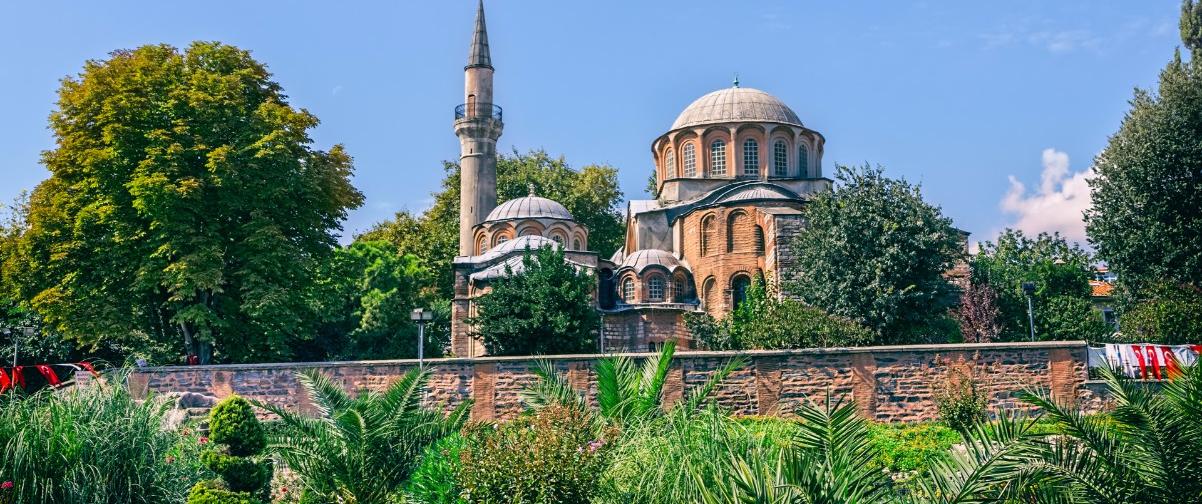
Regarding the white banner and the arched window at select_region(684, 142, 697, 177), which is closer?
the white banner

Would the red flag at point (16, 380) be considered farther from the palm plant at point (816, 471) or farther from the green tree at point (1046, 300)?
the green tree at point (1046, 300)

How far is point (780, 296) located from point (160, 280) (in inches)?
611

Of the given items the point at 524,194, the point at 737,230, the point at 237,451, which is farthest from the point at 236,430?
the point at 524,194

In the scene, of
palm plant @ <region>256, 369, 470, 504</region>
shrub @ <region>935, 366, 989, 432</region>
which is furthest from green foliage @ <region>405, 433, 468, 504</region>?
shrub @ <region>935, 366, 989, 432</region>

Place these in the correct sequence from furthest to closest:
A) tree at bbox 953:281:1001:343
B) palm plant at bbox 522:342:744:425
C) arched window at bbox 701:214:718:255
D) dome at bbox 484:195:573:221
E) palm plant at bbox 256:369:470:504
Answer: dome at bbox 484:195:573:221 < arched window at bbox 701:214:718:255 < tree at bbox 953:281:1001:343 < palm plant at bbox 522:342:744:425 < palm plant at bbox 256:369:470:504

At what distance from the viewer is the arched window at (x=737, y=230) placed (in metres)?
31.9

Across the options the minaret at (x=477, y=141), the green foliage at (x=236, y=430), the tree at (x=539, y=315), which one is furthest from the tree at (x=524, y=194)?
the green foliage at (x=236, y=430)

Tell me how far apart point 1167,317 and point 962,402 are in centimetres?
814

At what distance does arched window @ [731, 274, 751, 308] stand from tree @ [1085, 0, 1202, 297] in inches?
412

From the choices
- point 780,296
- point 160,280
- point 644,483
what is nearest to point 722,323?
point 780,296

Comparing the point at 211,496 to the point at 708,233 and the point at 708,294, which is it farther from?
the point at 708,233

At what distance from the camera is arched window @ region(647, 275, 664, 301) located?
32.1 metres

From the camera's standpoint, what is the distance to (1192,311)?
20859mm

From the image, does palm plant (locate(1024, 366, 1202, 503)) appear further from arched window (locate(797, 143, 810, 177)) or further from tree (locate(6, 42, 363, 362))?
arched window (locate(797, 143, 810, 177))
